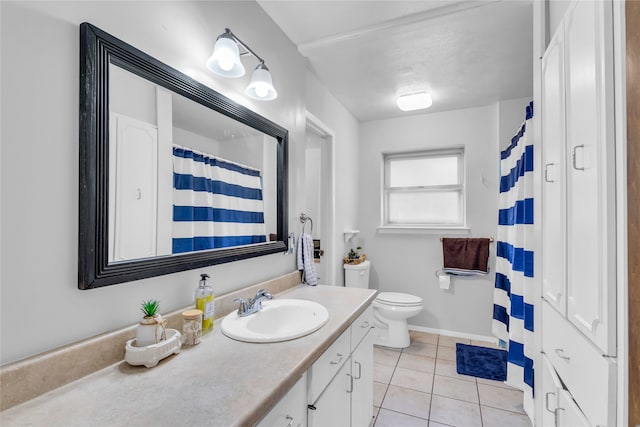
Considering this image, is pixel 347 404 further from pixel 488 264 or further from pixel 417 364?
pixel 488 264

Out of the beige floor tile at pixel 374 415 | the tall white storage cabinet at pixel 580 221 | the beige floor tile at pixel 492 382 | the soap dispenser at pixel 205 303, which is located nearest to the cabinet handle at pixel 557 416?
the tall white storage cabinet at pixel 580 221

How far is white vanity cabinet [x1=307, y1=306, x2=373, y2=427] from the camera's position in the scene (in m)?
1.05

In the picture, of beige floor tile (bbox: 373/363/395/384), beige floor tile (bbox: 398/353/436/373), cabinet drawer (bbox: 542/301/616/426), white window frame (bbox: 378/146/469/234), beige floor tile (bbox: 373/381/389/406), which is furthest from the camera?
white window frame (bbox: 378/146/469/234)

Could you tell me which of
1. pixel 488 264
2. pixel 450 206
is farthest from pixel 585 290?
pixel 450 206

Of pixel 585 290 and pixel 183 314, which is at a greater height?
pixel 585 290

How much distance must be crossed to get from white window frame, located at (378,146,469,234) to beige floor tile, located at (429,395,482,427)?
162cm

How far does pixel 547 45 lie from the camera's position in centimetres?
144

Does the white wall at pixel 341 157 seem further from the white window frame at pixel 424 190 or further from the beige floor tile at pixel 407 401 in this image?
the beige floor tile at pixel 407 401

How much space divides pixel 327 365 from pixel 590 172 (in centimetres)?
108

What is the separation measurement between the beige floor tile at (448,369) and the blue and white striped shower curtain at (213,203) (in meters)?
1.89

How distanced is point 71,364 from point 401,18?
2.18m

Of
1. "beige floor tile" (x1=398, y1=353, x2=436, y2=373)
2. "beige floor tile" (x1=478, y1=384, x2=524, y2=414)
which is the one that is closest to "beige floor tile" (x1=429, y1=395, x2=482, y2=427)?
"beige floor tile" (x1=478, y1=384, x2=524, y2=414)

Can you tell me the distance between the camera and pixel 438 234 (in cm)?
317

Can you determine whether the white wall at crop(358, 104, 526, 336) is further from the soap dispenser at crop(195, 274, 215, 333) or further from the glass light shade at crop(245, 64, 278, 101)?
the soap dispenser at crop(195, 274, 215, 333)
